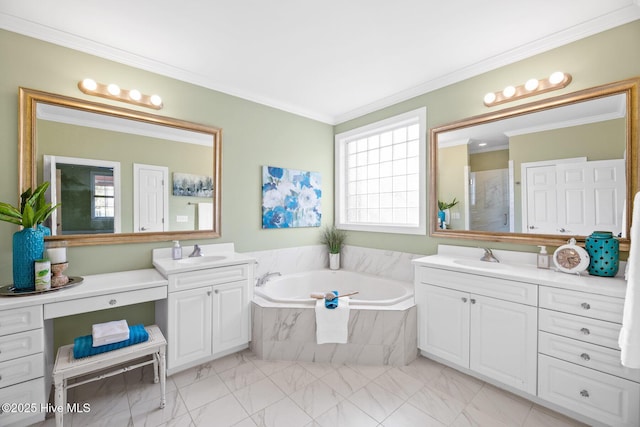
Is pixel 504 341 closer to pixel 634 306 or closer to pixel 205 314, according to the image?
pixel 634 306

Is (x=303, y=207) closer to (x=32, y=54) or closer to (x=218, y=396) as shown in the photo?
(x=218, y=396)

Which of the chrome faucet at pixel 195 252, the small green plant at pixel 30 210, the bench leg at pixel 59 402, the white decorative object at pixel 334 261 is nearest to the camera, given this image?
the bench leg at pixel 59 402

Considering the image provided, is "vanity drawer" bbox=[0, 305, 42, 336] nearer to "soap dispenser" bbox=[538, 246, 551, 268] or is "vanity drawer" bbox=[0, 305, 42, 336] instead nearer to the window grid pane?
the window grid pane

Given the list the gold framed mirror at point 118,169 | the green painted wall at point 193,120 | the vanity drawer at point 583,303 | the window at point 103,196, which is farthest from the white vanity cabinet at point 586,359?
the window at point 103,196

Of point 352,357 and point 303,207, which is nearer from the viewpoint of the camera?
point 352,357

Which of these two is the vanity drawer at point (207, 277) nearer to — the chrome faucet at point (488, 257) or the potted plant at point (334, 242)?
the potted plant at point (334, 242)

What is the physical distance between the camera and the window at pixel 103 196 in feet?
7.06

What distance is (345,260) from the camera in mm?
3641

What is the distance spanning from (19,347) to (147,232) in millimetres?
1039

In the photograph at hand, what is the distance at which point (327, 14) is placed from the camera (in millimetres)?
Result: 1844

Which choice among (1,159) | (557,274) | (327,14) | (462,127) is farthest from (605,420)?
(1,159)

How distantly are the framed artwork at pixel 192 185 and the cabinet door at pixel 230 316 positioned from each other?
0.95m

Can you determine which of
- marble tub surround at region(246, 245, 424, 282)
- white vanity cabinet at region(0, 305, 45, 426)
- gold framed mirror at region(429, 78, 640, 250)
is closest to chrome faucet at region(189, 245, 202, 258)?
marble tub surround at region(246, 245, 424, 282)

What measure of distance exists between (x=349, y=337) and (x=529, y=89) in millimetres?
2475
